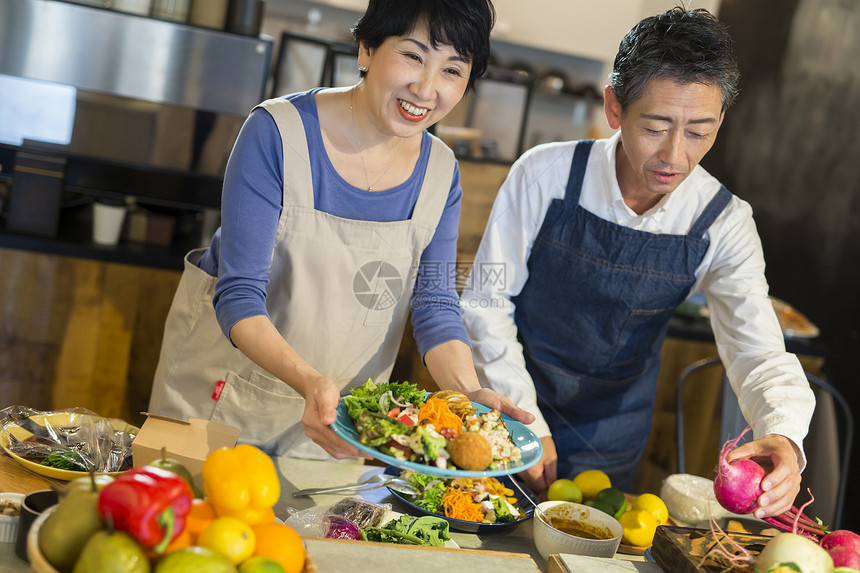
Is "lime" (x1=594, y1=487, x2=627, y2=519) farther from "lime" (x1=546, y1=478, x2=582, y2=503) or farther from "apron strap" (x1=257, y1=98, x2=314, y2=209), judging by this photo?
"apron strap" (x1=257, y1=98, x2=314, y2=209)

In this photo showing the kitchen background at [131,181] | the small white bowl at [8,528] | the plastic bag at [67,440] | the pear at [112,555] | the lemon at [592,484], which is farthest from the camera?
the kitchen background at [131,181]

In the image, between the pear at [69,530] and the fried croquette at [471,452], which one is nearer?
the pear at [69,530]

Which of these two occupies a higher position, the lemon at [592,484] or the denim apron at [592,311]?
the denim apron at [592,311]

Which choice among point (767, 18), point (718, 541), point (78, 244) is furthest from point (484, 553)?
point (767, 18)

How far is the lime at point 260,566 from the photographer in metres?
0.75

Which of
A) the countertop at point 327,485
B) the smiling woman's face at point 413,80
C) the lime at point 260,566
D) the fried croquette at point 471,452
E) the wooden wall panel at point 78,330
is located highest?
the smiling woman's face at point 413,80

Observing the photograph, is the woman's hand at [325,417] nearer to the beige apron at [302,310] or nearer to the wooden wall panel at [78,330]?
the beige apron at [302,310]

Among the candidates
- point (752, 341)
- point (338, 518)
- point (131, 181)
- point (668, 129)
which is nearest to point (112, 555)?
point (338, 518)

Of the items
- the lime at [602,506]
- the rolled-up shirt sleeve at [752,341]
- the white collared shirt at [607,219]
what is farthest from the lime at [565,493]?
the rolled-up shirt sleeve at [752,341]

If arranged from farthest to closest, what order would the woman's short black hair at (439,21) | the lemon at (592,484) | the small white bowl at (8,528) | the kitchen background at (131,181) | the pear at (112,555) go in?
the kitchen background at (131,181) → the lemon at (592,484) → the woman's short black hair at (439,21) → the small white bowl at (8,528) → the pear at (112,555)

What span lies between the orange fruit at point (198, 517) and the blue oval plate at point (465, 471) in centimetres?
24

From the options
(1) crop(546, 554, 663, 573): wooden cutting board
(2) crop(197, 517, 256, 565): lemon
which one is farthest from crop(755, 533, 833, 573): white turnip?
(2) crop(197, 517, 256, 565): lemon

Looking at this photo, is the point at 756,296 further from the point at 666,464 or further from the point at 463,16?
the point at 666,464

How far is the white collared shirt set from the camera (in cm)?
161
